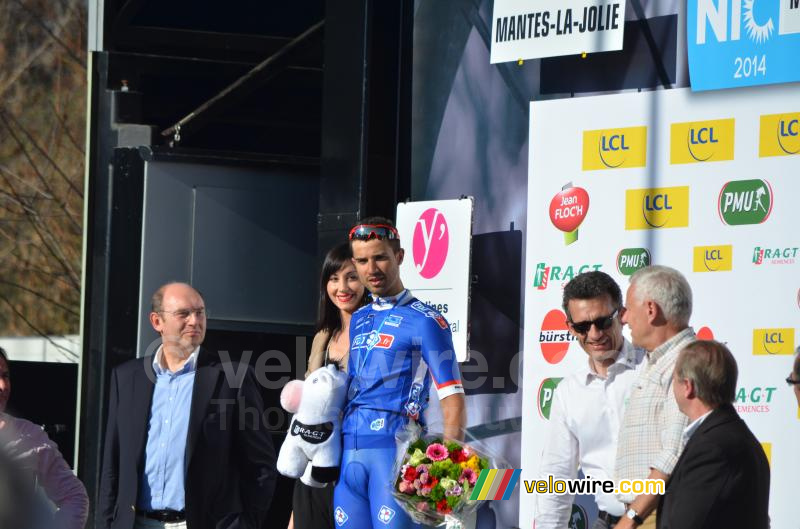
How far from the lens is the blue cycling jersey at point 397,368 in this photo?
5520 millimetres

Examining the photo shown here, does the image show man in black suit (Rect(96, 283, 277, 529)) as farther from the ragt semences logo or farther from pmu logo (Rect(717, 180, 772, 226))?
pmu logo (Rect(717, 180, 772, 226))

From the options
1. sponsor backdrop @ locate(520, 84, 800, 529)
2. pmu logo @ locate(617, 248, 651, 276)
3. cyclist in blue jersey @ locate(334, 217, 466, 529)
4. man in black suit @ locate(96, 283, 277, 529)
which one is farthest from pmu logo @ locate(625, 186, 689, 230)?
man in black suit @ locate(96, 283, 277, 529)

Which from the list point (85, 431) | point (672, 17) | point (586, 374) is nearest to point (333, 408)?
point (586, 374)

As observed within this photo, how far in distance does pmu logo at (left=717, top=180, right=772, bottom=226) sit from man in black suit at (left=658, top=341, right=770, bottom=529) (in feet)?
6.01

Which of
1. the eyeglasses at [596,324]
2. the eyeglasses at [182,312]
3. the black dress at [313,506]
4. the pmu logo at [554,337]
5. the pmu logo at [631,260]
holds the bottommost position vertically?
the black dress at [313,506]

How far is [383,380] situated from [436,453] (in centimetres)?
96

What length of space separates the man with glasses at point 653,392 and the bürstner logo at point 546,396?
1866mm

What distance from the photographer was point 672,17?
6.33 meters

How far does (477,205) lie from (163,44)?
3.62 metres

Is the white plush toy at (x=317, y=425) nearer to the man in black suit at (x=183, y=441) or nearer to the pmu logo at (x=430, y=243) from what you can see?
the man in black suit at (x=183, y=441)

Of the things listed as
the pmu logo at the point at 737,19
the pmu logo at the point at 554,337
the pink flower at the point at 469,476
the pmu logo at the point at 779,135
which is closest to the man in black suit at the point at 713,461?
the pink flower at the point at 469,476

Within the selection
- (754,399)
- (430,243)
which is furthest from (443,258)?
(754,399)

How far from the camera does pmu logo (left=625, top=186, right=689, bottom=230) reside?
6129 millimetres

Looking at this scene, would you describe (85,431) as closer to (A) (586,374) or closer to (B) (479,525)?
(B) (479,525)
